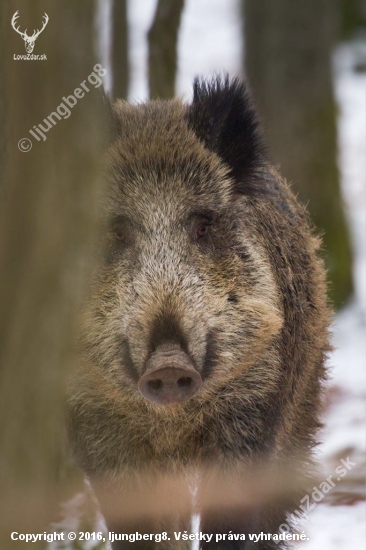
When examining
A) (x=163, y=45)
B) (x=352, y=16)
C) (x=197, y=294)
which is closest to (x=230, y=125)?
(x=197, y=294)

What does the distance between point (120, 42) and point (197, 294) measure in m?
4.18

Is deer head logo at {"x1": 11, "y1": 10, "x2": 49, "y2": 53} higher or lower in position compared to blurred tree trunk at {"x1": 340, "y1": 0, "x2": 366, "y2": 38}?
lower

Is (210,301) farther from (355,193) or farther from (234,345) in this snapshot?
(355,193)

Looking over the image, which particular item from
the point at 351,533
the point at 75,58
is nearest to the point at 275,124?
the point at 351,533

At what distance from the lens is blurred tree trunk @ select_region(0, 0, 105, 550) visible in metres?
2.18

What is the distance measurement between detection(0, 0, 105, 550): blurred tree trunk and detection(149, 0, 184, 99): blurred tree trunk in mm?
4531

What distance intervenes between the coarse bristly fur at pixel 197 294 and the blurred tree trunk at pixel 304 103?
3872 millimetres

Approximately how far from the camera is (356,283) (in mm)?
9039

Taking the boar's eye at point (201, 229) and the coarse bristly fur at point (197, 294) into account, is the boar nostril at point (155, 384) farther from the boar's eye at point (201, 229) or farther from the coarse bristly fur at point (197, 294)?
the boar's eye at point (201, 229)

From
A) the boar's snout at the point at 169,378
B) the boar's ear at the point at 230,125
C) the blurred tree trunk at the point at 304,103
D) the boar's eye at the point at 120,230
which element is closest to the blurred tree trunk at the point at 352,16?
the blurred tree trunk at the point at 304,103

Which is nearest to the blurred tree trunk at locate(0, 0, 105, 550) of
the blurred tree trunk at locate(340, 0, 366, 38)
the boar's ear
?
the boar's ear

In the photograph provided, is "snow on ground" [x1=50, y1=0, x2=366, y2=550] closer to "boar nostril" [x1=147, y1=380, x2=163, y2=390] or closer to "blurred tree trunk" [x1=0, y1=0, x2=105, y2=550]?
"boar nostril" [x1=147, y1=380, x2=163, y2=390]

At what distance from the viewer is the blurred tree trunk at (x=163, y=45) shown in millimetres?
6805

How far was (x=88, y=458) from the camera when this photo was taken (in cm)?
446
